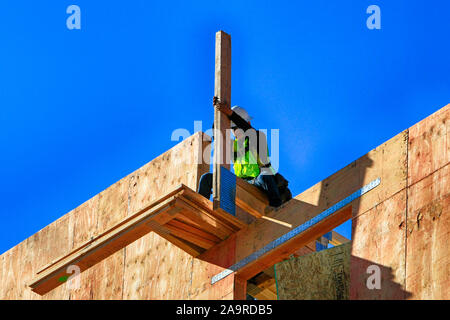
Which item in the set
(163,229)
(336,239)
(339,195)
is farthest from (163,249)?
(336,239)

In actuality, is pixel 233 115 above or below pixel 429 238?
above

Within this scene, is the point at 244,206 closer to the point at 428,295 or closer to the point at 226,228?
the point at 226,228

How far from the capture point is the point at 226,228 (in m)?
13.1

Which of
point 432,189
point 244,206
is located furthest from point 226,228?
point 432,189

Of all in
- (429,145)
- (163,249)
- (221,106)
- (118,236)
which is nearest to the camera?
(429,145)

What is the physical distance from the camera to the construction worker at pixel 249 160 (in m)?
13.2

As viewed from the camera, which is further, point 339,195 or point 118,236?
point 118,236

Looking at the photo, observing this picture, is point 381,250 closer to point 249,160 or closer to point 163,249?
point 249,160

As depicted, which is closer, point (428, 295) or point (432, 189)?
point (428, 295)

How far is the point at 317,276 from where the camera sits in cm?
1180

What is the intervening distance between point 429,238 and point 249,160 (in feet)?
12.8

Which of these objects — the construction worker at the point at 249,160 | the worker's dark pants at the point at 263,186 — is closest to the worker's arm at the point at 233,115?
the construction worker at the point at 249,160

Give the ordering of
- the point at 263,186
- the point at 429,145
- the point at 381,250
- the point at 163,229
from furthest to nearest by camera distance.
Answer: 1. the point at 263,186
2. the point at 163,229
3. the point at 429,145
4. the point at 381,250
